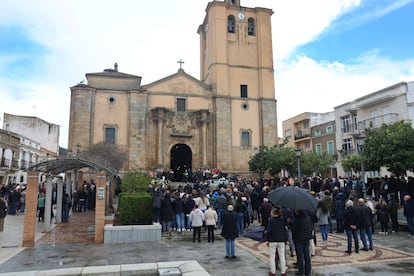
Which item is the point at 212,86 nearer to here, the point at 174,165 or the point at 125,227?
the point at 174,165

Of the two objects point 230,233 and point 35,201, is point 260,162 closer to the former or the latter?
point 230,233

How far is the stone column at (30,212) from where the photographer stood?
1055cm

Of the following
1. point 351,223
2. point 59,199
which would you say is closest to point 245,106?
point 59,199

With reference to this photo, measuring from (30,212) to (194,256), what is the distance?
595cm

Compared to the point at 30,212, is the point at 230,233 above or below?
below

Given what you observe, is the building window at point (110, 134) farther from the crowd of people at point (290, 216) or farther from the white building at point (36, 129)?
the white building at point (36, 129)

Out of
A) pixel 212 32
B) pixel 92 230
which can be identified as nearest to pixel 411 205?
pixel 92 230

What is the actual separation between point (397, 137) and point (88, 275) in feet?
49.8

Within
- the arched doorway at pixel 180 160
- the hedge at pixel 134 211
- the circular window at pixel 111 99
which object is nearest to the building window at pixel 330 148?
the arched doorway at pixel 180 160

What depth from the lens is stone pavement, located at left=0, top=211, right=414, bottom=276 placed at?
770 cm

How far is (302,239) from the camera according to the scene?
7.08 metres

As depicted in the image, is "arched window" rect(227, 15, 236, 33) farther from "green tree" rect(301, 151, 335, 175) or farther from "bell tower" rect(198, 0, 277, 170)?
"green tree" rect(301, 151, 335, 175)

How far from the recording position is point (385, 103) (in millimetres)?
28688

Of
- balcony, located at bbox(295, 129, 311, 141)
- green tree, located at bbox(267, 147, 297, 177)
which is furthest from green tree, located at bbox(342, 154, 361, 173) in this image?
balcony, located at bbox(295, 129, 311, 141)
